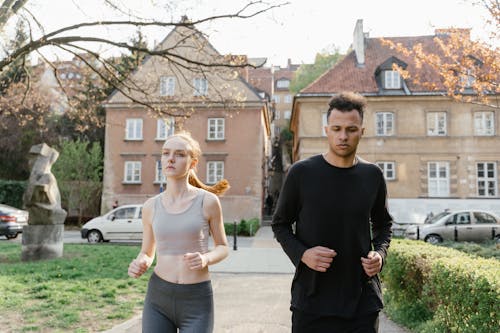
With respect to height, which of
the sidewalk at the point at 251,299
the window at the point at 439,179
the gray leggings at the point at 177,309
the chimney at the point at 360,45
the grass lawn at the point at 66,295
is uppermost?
the chimney at the point at 360,45

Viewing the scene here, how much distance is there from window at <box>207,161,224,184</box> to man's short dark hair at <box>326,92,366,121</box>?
30295 millimetres

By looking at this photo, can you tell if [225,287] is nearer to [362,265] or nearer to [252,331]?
[252,331]

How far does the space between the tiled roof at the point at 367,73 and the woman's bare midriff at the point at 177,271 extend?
28993 mm

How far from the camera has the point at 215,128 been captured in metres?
33.6

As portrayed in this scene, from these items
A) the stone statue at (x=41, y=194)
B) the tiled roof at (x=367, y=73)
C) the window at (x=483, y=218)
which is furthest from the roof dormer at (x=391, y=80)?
the stone statue at (x=41, y=194)

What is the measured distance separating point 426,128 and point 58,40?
85.7 ft

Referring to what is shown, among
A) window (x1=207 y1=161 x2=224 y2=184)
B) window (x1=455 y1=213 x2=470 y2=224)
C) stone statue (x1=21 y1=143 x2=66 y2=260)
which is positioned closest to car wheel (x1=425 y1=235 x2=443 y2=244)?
window (x1=455 y1=213 x2=470 y2=224)

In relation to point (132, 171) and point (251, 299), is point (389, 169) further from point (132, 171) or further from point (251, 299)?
point (251, 299)

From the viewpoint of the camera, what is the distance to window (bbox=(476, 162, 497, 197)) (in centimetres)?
2920

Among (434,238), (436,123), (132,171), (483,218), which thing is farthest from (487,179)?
(132,171)

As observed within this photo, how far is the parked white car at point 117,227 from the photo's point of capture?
19.9m

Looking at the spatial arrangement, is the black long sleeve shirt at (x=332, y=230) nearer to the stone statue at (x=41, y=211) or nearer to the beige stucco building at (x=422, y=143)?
the stone statue at (x=41, y=211)

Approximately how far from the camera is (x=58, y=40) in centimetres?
977

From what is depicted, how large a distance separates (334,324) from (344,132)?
43.6 inches
